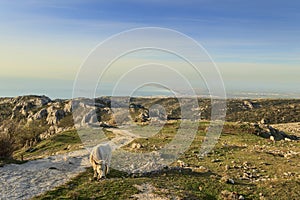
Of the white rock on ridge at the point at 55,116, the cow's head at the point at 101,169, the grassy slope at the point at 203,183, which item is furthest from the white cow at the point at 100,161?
the white rock on ridge at the point at 55,116

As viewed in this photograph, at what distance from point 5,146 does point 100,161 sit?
13.2 meters

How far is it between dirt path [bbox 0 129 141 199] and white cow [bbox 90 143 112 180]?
244cm

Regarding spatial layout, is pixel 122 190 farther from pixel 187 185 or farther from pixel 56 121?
pixel 56 121

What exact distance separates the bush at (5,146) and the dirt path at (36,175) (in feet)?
10.3

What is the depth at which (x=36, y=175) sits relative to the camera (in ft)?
92.0

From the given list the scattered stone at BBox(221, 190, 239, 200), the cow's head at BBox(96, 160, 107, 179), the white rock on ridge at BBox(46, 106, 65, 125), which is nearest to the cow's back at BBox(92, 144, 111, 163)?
the cow's head at BBox(96, 160, 107, 179)

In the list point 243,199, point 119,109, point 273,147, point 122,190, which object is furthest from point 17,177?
point 119,109

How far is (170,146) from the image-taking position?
46.2 metres

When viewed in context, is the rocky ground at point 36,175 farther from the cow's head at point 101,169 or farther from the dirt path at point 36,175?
the cow's head at point 101,169

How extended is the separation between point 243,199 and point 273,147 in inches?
951

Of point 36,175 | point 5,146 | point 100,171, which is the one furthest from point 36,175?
point 5,146

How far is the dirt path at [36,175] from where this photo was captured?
2373 centimetres

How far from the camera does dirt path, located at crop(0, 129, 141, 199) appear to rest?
2373cm

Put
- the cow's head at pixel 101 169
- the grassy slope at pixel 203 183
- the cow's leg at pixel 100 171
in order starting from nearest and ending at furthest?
the grassy slope at pixel 203 183 → the cow's leg at pixel 100 171 → the cow's head at pixel 101 169
